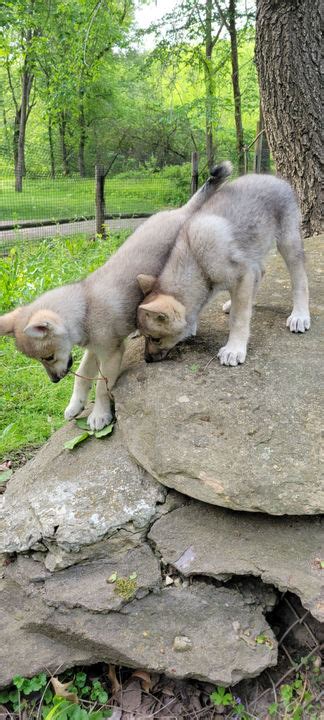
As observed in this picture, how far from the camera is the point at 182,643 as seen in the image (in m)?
3.67

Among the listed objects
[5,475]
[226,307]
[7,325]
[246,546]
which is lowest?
[5,475]

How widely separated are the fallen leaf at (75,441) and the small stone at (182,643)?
1.64 meters

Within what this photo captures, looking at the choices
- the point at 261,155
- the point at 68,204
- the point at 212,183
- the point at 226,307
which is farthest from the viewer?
the point at 261,155

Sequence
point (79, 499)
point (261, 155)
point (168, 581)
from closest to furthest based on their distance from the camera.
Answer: point (168, 581) → point (79, 499) → point (261, 155)

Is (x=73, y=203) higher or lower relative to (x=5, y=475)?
higher

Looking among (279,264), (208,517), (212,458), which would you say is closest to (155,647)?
(208,517)

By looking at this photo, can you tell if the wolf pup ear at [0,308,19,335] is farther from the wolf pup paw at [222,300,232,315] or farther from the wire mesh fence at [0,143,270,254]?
the wire mesh fence at [0,143,270,254]

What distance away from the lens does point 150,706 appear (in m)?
3.85

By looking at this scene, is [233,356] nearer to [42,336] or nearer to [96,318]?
[96,318]

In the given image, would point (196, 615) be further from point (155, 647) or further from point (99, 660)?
point (99, 660)

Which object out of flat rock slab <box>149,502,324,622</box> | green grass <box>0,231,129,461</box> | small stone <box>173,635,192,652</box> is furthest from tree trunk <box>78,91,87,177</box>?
small stone <box>173,635,192,652</box>

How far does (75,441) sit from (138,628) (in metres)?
1.52

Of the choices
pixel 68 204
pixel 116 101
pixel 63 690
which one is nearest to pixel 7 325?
pixel 63 690

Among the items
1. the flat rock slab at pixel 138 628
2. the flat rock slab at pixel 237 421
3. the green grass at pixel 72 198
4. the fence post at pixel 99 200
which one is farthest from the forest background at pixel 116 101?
the flat rock slab at pixel 138 628
